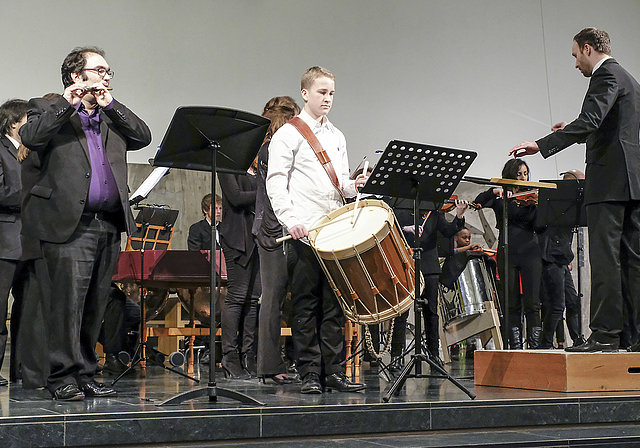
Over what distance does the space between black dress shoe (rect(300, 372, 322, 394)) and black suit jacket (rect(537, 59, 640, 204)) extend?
185 cm

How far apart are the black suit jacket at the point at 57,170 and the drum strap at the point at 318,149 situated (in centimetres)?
90

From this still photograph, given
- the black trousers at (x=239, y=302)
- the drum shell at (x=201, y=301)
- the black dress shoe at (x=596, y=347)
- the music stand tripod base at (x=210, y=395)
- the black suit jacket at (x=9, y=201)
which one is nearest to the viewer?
the music stand tripod base at (x=210, y=395)

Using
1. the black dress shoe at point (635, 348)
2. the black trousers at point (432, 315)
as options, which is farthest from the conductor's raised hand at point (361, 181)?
the black trousers at point (432, 315)

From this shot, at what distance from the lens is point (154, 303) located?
20.6 feet

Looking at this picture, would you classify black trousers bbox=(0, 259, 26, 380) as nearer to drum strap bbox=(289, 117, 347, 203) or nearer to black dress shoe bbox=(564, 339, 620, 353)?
drum strap bbox=(289, 117, 347, 203)

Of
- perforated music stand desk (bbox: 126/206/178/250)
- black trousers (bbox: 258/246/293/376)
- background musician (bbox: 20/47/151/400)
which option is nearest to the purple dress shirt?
background musician (bbox: 20/47/151/400)

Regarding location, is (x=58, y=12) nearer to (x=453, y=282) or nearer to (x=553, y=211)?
(x=453, y=282)

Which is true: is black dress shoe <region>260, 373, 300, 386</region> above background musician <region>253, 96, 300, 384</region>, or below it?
below

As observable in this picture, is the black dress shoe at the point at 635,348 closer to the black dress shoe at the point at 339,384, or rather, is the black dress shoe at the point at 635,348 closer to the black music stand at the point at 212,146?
the black dress shoe at the point at 339,384

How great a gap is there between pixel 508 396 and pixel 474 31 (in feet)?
21.8

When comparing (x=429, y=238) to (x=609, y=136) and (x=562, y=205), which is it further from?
(x=609, y=136)

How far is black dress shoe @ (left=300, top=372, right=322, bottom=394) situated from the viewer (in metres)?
3.47

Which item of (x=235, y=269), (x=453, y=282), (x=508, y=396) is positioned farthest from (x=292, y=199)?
(x=453, y=282)

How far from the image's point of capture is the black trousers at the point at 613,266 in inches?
149
